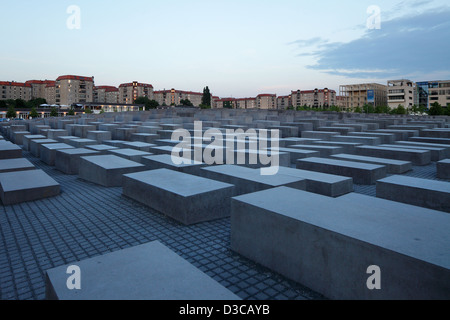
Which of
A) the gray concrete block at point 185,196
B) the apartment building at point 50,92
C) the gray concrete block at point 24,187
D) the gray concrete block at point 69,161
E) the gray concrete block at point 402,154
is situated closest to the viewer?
the gray concrete block at point 185,196

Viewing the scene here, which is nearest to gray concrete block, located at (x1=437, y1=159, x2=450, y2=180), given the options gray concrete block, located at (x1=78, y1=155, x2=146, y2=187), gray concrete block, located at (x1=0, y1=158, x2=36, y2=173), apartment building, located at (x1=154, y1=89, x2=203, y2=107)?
gray concrete block, located at (x1=78, y1=155, x2=146, y2=187)

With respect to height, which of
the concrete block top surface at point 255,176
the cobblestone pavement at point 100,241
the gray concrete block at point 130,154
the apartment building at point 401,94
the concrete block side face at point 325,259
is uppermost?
the apartment building at point 401,94

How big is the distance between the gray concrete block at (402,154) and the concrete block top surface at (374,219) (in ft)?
29.8

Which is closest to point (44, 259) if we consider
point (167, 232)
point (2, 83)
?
point (167, 232)

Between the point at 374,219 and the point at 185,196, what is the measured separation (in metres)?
3.44

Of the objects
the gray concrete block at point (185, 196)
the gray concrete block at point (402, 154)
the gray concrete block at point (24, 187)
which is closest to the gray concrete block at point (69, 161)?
the gray concrete block at point (24, 187)

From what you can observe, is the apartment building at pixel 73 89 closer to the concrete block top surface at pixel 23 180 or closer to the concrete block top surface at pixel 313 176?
the concrete block top surface at pixel 23 180

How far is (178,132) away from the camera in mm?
19172

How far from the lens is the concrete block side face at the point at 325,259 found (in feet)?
10.3

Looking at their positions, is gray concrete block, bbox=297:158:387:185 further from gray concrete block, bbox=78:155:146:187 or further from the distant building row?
the distant building row

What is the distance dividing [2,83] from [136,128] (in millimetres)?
135019

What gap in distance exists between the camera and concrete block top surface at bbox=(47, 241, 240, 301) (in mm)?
2885

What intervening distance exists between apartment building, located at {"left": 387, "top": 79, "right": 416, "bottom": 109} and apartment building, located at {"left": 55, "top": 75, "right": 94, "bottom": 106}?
113397 millimetres

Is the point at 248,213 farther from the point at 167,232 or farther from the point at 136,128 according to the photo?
the point at 136,128
